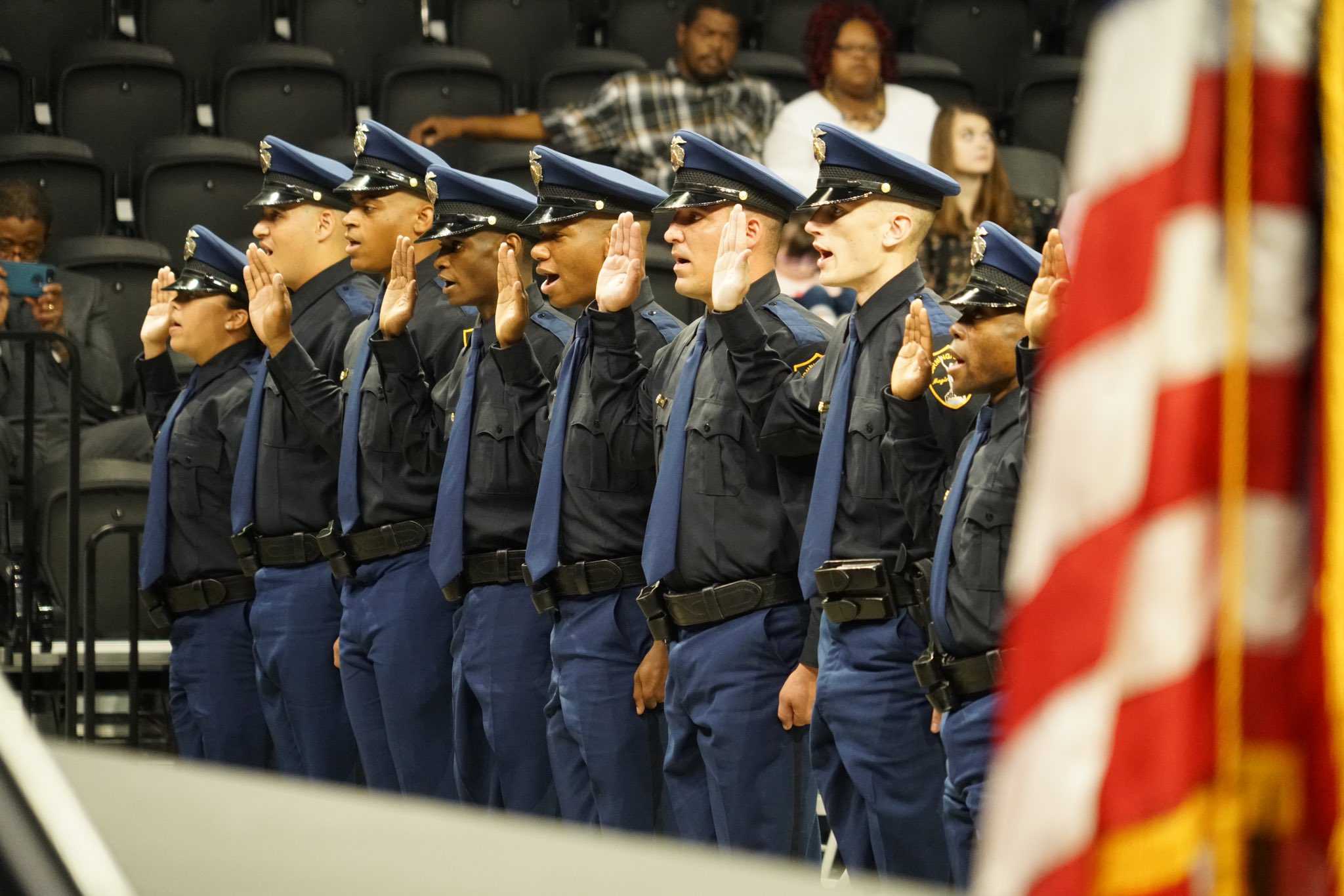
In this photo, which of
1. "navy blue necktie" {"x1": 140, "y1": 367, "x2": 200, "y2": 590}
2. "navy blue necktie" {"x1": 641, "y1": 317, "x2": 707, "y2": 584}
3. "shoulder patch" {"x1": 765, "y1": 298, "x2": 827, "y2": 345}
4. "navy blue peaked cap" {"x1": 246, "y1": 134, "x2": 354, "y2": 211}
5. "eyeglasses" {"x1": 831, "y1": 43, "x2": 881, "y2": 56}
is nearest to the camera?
"navy blue necktie" {"x1": 641, "y1": 317, "x2": 707, "y2": 584}

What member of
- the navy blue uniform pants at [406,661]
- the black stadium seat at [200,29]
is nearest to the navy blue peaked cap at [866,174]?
the navy blue uniform pants at [406,661]

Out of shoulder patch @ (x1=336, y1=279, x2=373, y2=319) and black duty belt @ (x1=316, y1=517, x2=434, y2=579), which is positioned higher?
shoulder patch @ (x1=336, y1=279, x2=373, y2=319)

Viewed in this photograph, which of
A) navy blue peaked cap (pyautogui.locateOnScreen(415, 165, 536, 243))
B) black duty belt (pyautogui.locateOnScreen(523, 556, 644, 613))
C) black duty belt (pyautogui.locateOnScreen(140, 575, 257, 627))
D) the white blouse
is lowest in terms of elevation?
black duty belt (pyautogui.locateOnScreen(140, 575, 257, 627))

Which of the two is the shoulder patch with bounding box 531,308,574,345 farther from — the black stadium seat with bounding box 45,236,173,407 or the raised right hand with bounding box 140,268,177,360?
the black stadium seat with bounding box 45,236,173,407

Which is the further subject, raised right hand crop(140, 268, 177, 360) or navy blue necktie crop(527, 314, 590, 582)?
raised right hand crop(140, 268, 177, 360)

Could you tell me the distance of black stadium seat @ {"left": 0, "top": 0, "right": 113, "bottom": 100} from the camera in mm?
7156

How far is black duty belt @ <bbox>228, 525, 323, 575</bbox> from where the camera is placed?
4.93 meters

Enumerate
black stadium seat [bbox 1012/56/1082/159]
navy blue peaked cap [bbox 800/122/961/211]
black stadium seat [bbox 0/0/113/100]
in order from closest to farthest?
navy blue peaked cap [bbox 800/122/961/211] → black stadium seat [bbox 1012/56/1082/159] → black stadium seat [bbox 0/0/113/100]

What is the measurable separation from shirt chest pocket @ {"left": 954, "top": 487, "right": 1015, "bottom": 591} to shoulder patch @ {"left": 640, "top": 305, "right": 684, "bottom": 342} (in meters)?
1.34

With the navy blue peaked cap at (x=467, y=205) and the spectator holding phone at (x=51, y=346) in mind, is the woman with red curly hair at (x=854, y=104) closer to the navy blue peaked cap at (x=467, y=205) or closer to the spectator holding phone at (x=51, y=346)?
the navy blue peaked cap at (x=467, y=205)

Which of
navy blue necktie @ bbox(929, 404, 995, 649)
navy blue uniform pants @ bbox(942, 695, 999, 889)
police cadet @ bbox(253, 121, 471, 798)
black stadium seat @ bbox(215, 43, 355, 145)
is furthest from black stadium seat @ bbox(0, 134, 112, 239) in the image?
navy blue uniform pants @ bbox(942, 695, 999, 889)

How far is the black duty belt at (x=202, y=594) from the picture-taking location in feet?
16.9

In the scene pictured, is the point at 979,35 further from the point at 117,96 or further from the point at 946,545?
the point at 946,545

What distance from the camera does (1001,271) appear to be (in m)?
3.33
